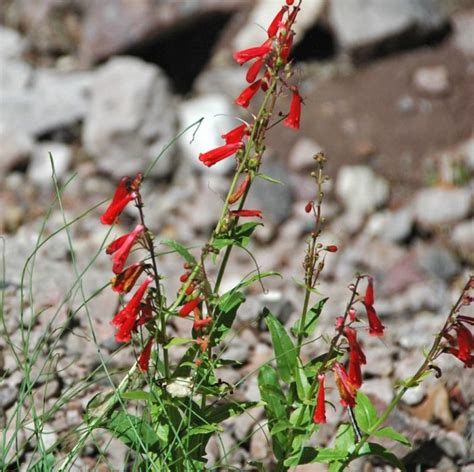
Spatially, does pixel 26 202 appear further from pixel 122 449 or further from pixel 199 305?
pixel 199 305

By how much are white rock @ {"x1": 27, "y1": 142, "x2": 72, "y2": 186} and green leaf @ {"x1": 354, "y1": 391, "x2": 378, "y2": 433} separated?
13.2 feet

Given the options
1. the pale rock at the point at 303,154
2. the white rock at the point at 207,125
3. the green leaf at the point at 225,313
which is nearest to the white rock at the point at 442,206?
the pale rock at the point at 303,154

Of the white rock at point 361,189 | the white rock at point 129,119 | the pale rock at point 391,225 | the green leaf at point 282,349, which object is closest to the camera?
the green leaf at point 282,349

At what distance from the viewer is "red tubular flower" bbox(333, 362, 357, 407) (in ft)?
7.87

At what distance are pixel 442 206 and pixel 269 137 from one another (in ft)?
4.25

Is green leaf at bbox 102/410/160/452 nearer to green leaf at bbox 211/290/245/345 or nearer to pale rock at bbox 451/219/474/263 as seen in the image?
green leaf at bbox 211/290/245/345

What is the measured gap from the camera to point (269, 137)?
21.8 ft

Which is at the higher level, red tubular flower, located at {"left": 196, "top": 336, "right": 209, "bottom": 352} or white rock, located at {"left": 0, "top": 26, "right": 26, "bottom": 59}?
red tubular flower, located at {"left": 196, "top": 336, "right": 209, "bottom": 352}

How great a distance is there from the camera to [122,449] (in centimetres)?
331

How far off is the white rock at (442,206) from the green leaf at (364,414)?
3.36m

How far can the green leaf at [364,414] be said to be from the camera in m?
2.65

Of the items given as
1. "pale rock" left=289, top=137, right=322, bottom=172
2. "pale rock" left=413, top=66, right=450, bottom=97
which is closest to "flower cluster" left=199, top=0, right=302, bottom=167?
"pale rock" left=289, top=137, right=322, bottom=172

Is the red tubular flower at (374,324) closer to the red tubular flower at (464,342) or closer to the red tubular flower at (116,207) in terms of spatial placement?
the red tubular flower at (464,342)

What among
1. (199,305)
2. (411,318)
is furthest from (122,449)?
(411,318)
